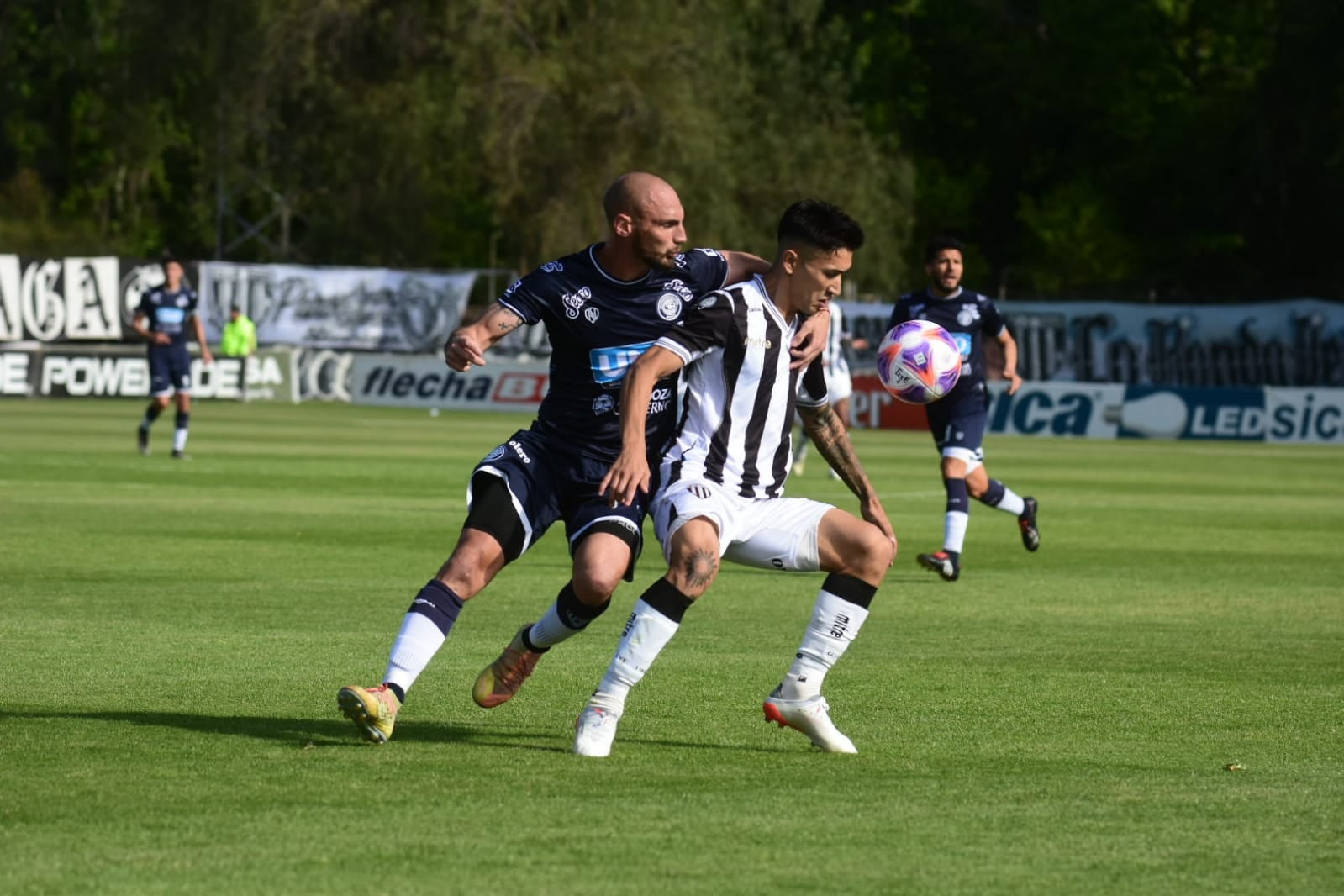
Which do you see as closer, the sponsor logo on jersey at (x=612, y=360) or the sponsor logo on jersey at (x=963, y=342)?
the sponsor logo on jersey at (x=612, y=360)

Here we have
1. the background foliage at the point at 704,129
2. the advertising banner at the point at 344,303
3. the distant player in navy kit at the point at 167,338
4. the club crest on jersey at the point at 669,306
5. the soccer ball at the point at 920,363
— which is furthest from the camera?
the background foliage at the point at 704,129

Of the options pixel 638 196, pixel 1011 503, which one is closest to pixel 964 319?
pixel 1011 503

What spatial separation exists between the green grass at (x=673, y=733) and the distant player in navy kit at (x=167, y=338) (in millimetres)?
8981

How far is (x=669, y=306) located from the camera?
7.95m

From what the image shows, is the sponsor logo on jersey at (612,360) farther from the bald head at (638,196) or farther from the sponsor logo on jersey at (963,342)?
the sponsor logo on jersey at (963,342)

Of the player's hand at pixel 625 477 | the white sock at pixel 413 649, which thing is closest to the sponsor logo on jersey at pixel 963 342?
the white sock at pixel 413 649

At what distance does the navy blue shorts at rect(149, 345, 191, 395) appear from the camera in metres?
26.5

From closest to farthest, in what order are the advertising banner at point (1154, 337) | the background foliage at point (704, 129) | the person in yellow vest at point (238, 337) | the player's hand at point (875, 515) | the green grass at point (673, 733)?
1. the green grass at point (673, 733)
2. the player's hand at point (875, 515)
3. the advertising banner at point (1154, 337)
4. the person in yellow vest at point (238, 337)
5. the background foliage at point (704, 129)

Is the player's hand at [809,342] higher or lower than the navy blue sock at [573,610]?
higher

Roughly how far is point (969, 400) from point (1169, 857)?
381 inches

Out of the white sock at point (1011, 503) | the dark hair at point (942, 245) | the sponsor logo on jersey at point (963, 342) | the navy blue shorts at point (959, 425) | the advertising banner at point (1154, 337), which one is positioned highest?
the dark hair at point (942, 245)

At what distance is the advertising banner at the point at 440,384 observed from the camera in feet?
147

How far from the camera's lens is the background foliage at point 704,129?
56.5m

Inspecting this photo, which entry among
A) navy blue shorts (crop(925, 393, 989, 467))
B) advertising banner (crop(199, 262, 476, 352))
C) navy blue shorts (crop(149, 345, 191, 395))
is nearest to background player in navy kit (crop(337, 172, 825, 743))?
navy blue shorts (crop(925, 393, 989, 467))
